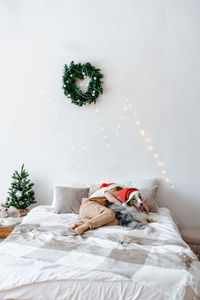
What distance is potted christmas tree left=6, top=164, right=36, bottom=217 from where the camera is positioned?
10.6 ft

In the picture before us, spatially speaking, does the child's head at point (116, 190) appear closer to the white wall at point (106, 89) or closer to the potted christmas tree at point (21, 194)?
the white wall at point (106, 89)

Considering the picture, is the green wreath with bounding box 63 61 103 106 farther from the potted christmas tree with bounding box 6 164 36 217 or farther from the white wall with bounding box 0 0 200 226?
the potted christmas tree with bounding box 6 164 36 217

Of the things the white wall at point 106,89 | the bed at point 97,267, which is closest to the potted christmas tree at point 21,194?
the white wall at point 106,89

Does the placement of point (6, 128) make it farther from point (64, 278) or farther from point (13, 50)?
point (64, 278)

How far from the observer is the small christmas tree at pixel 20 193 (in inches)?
127

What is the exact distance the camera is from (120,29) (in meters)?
3.23

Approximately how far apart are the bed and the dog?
0.29 meters

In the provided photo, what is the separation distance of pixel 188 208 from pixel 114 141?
112 centimetres

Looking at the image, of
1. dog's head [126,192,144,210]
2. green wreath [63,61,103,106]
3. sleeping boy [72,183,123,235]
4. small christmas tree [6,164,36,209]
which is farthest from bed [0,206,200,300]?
green wreath [63,61,103,106]

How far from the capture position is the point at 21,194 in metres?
3.23

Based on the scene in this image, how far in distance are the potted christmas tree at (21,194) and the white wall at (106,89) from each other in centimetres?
17

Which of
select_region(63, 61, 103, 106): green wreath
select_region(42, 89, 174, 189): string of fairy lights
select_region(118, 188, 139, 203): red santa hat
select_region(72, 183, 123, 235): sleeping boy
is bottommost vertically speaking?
select_region(72, 183, 123, 235): sleeping boy

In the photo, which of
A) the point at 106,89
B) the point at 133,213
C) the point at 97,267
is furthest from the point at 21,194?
the point at 97,267

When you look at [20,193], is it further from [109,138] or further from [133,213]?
[133,213]
